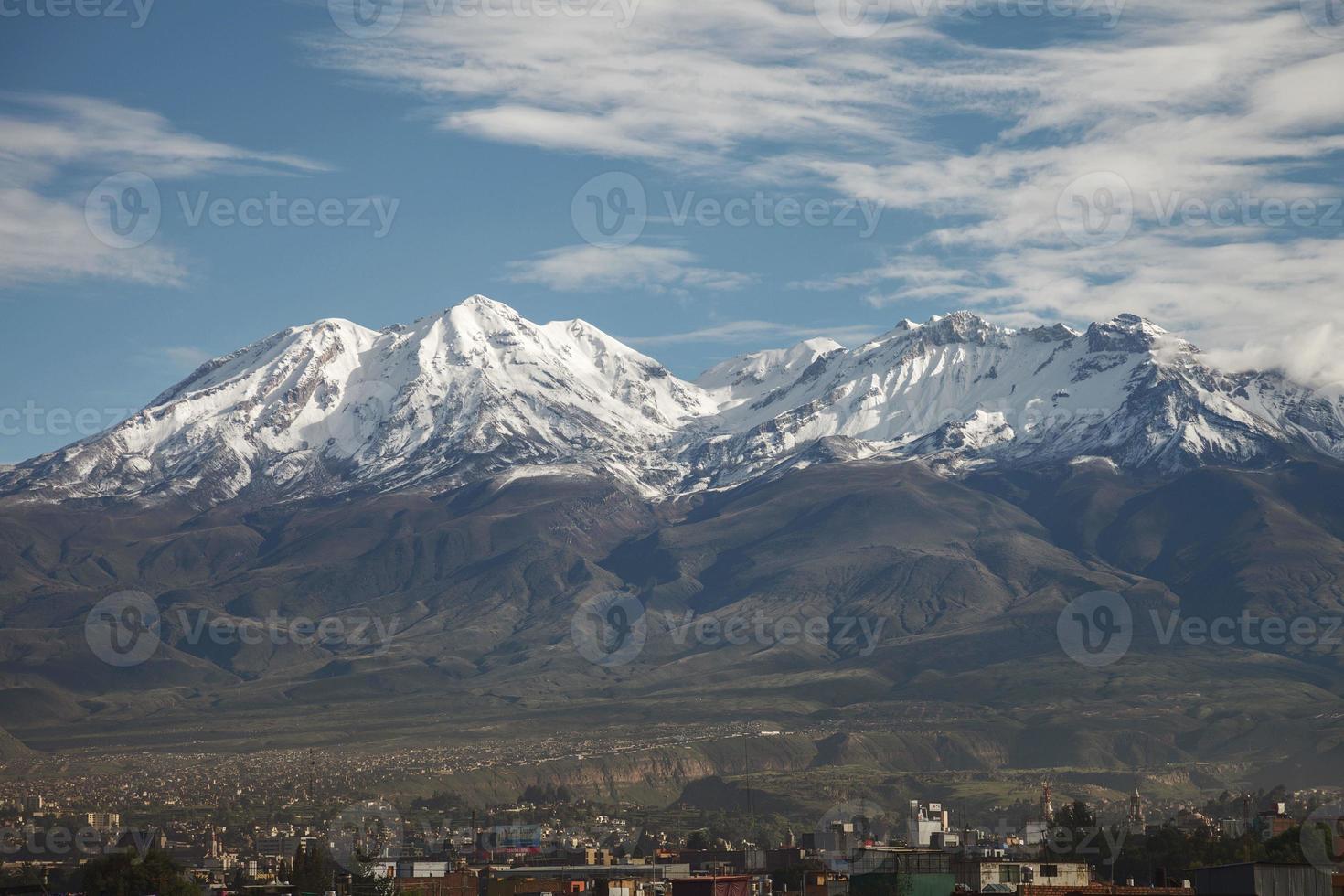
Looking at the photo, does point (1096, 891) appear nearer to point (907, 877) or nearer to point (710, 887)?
point (907, 877)

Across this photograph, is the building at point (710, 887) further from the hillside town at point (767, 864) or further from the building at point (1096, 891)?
the building at point (1096, 891)

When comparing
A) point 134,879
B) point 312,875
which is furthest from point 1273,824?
point 134,879

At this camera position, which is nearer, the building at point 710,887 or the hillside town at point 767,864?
the hillside town at point 767,864

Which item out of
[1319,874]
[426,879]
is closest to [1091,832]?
[426,879]

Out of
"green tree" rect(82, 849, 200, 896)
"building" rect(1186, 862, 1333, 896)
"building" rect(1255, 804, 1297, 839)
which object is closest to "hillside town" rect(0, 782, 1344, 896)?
"building" rect(1186, 862, 1333, 896)

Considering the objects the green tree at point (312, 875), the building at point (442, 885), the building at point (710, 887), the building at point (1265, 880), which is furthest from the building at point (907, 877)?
the building at point (442, 885)

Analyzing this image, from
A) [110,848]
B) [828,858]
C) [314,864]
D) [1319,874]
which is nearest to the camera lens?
[1319,874]

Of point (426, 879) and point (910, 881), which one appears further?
point (426, 879)

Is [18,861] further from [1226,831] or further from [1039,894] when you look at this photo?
[1039,894]

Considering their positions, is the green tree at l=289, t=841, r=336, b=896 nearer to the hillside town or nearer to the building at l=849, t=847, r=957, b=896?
the hillside town
